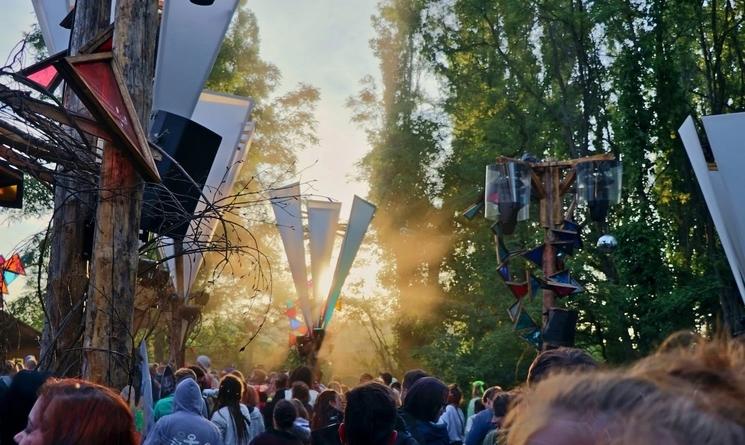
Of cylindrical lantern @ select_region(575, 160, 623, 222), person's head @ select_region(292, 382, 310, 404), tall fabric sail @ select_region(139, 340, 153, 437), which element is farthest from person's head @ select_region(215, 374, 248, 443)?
cylindrical lantern @ select_region(575, 160, 623, 222)

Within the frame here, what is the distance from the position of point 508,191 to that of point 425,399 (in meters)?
5.27

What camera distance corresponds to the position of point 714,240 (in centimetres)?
2225

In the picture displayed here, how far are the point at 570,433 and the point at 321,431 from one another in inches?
142

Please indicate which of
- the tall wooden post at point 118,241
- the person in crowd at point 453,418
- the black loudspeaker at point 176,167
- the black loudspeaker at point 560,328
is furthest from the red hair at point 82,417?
the person in crowd at point 453,418

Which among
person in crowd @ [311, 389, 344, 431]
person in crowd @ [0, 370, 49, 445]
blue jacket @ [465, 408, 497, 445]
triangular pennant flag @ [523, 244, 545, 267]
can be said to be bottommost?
blue jacket @ [465, 408, 497, 445]

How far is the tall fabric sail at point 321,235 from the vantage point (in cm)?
1652

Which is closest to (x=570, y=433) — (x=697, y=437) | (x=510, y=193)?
(x=697, y=437)

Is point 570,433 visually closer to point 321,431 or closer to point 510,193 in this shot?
point 321,431

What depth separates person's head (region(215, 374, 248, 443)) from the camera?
6914 millimetres

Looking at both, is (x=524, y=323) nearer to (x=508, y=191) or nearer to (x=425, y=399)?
(x=508, y=191)

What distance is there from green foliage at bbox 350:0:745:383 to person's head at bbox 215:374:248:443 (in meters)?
12.0

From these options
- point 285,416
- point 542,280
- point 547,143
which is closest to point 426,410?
point 285,416

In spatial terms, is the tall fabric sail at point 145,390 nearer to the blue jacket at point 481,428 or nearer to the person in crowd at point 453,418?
the blue jacket at point 481,428

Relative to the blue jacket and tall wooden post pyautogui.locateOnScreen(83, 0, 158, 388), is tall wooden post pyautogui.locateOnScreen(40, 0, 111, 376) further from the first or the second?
the blue jacket
